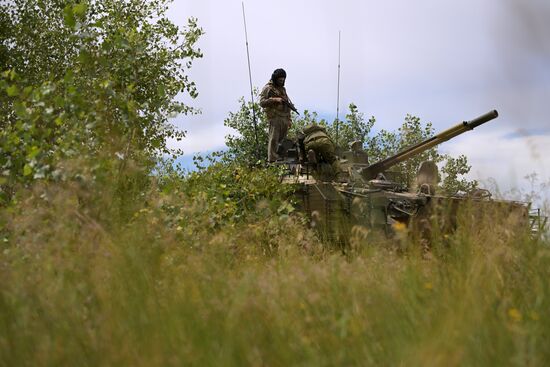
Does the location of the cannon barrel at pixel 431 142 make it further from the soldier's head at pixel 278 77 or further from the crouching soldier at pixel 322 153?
the soldier's head at pixel 278 77

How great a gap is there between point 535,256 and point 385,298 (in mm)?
1297

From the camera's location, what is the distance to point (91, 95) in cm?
714

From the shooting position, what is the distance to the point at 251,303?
4.14m

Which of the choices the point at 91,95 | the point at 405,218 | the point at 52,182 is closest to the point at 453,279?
the point at 52,182

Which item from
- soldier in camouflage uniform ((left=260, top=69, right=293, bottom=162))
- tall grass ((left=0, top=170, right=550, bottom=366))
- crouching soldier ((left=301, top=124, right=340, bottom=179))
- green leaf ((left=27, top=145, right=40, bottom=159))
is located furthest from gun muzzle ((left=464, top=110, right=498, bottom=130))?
green leaf ((left=27, top=145, right=40, bottom=159))

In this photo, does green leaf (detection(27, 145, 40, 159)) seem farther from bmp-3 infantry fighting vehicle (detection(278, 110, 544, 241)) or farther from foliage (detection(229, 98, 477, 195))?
foliage (detection(229, 98, 477, 195))

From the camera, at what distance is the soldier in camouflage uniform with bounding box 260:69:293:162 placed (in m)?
12.5

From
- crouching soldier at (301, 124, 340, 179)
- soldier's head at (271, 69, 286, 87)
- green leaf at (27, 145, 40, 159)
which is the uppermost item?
soldier's head at (271, 69, 286, 87)

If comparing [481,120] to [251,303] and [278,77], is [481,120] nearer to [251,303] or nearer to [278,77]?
[278,77]

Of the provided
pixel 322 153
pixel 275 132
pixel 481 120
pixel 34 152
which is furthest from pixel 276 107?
pixel 34 152

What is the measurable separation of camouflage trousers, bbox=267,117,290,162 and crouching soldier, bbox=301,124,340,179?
0.58m

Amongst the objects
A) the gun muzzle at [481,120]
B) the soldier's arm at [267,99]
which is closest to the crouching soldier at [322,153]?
the soldier's arm at [267,99]

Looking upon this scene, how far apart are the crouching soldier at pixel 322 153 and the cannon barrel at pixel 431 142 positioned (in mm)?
558

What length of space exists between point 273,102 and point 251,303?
8.55 metres
